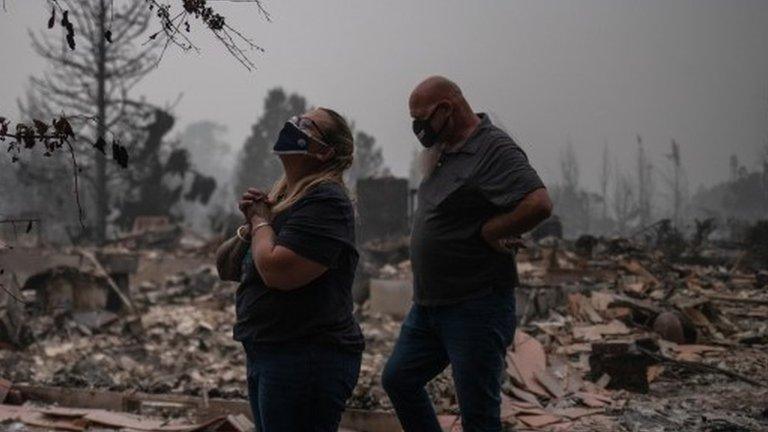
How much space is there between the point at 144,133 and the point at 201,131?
97340mm

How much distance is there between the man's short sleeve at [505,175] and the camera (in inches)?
120

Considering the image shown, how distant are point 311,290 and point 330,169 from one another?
468mm

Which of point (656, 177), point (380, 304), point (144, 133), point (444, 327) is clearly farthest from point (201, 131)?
point (444, 327)

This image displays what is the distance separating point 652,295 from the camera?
11.4 m

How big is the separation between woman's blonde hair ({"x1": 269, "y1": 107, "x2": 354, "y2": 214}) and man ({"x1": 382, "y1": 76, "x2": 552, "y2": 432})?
30.6 inches

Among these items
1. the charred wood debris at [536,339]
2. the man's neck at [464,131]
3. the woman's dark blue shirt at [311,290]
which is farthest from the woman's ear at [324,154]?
the charred wood debris at [536,339]

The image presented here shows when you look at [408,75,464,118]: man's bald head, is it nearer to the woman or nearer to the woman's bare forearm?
the woman

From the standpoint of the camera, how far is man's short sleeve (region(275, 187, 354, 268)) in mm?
2299

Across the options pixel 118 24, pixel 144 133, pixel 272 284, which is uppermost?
pixel 118 24

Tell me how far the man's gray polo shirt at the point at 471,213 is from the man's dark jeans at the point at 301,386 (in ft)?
3.04

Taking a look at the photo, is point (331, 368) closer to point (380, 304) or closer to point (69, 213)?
point (380, 304)

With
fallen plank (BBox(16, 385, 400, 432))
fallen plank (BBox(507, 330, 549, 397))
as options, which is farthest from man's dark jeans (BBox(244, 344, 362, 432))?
fallen plank (BBox(507, 330, 549, 397))

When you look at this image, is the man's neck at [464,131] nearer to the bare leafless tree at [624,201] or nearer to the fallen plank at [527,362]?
the fallen plank at [527,362]

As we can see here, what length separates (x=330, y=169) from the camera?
8.40 ft
